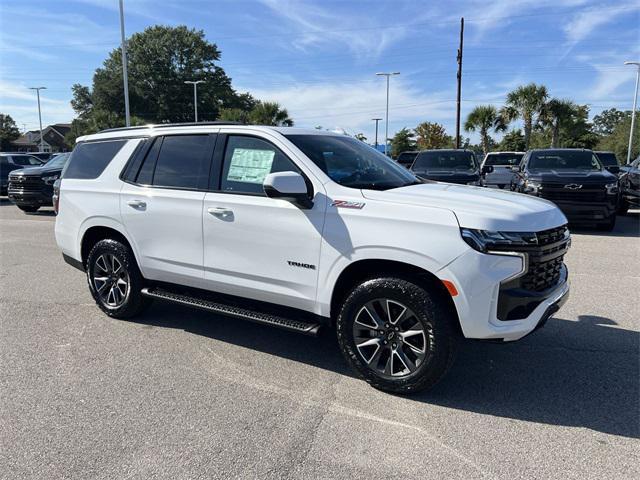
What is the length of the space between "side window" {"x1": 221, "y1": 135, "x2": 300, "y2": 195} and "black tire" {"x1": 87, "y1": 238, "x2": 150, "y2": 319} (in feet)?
4.69

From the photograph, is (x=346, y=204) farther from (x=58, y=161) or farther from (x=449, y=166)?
(x=58, y=161)

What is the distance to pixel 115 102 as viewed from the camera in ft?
209

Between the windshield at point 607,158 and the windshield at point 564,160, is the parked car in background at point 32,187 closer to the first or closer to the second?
the windshield at point 564,160

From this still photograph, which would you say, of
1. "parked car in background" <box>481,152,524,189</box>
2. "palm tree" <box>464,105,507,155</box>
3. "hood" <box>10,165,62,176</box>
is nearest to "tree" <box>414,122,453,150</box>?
"palm tree" <box>464,105,507,155</box>

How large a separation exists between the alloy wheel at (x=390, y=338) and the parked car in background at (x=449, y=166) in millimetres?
8516

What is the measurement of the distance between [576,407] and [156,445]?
2681 mm

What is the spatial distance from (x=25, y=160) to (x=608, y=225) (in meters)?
20.2

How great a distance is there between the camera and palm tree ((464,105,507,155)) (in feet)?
134

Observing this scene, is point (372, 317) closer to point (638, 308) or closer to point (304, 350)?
point (304, 350)

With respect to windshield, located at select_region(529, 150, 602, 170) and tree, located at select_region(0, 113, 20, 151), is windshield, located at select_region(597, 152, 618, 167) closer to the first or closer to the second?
windshield, located at select_region(529, 150, 602, 170)

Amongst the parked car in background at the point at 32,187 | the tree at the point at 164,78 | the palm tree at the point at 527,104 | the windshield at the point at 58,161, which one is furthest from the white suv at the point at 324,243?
the tree at the point at 164,78

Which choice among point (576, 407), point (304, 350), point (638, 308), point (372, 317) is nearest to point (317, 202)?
point (372, 317)

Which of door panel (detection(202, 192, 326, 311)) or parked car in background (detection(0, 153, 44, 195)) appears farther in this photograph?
parked car in background (detection(0, 153, 44, 195))

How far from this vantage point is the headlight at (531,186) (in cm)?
1041
